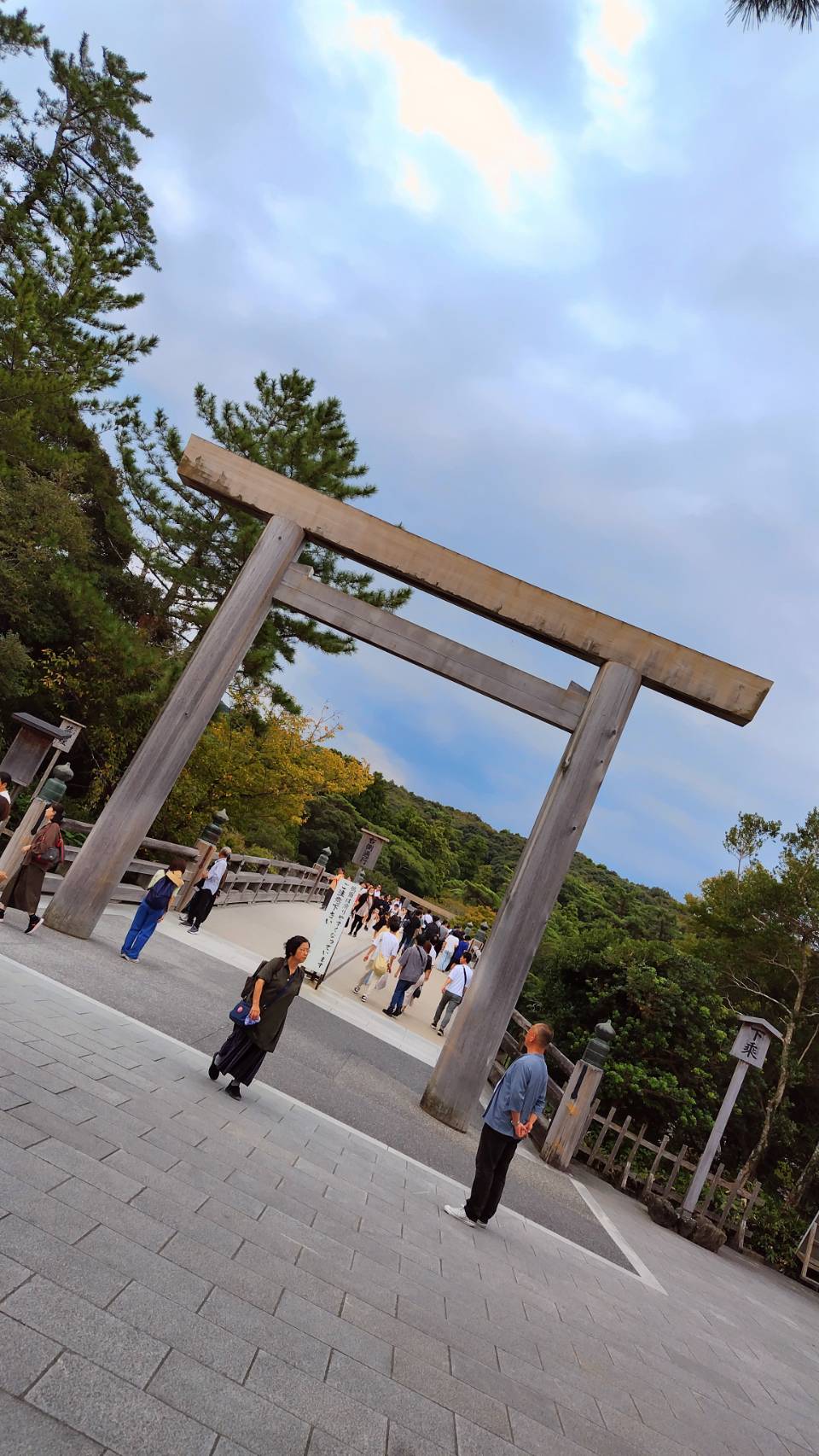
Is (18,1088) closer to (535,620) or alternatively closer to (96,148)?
(535,620)

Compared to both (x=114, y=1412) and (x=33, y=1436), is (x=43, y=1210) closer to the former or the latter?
(x=114, y=1412)

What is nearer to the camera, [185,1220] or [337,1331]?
[337,1331]

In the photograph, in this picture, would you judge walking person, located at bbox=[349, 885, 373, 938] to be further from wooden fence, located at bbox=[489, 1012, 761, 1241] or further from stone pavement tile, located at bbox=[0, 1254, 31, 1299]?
stone pavement tile, located at bbox=[0, 1254, 31, 1299]

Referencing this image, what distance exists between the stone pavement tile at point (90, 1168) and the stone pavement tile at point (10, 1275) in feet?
2.47

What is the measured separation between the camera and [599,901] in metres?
45.6

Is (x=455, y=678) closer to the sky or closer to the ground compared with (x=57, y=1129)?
closer to the sky

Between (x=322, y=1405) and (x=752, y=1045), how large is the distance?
950cm

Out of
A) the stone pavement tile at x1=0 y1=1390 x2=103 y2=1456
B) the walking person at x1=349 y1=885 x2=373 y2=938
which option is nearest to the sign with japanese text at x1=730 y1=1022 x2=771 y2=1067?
the stone pavement tile at x1=0 y1=1390 x2=103 y2=1456

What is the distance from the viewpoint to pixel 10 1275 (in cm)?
243

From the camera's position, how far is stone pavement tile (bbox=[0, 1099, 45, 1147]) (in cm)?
332

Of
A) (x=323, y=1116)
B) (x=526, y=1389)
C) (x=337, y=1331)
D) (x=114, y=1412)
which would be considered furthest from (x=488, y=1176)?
(x=114, y=1412)

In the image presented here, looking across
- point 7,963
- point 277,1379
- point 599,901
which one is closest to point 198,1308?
point 277,1379

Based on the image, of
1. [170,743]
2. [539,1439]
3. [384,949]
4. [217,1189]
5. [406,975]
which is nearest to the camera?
[539,1439]

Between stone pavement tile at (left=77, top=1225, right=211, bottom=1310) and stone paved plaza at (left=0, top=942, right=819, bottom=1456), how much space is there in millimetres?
10
